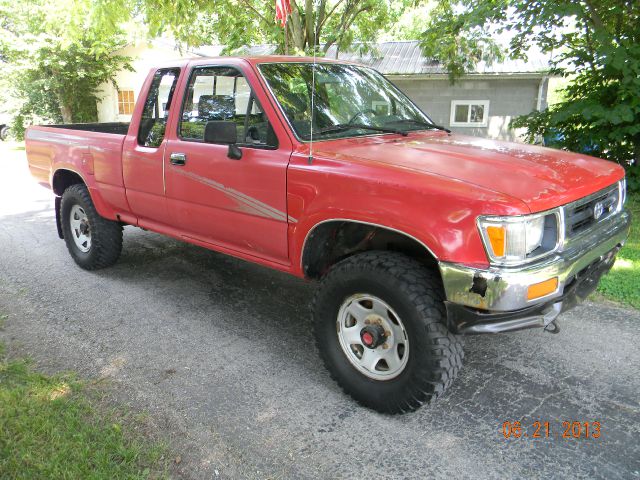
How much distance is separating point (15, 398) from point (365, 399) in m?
2.07

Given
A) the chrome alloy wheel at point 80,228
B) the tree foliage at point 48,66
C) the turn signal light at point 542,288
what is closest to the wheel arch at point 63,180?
the chrome alloy wheel at point 80,228

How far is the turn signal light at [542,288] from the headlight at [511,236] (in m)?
0.13

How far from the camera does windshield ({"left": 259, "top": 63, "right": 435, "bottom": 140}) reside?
3.49 m

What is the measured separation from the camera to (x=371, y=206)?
2.80 m

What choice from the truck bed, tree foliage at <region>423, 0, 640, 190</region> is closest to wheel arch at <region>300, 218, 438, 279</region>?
the truck bed

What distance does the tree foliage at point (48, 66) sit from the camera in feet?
55.8

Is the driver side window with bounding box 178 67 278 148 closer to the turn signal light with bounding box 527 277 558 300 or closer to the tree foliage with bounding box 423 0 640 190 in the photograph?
the turn signal light with bounding box 527 277 558 300

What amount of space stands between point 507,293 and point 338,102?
1.95 metres

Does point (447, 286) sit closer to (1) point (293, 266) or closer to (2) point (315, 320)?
(2) point (315, 320)

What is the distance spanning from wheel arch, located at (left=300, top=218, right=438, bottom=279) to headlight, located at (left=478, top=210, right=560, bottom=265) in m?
0.56

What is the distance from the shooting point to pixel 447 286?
100 inches

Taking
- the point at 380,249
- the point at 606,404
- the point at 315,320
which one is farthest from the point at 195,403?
the point at 606,404

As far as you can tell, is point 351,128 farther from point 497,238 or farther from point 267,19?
point 267,19

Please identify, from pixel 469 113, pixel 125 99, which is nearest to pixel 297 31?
pixel 469 113
